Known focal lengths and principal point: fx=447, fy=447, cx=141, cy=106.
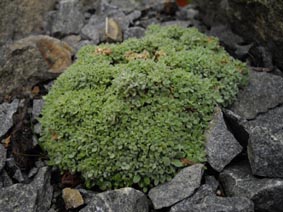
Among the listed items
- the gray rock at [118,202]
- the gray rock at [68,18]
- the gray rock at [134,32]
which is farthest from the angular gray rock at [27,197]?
the gray rock at [68,18]

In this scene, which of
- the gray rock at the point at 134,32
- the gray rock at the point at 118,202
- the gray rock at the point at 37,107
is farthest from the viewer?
the gray rock at the point at 134,32

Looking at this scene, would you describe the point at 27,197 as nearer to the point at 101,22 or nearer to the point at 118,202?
the point at 118,202

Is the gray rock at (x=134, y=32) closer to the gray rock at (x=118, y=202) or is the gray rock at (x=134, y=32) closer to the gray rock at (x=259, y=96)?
the gray rock at (x=259, y=96)

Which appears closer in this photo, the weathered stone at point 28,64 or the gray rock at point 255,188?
the gray rock at point 255,188

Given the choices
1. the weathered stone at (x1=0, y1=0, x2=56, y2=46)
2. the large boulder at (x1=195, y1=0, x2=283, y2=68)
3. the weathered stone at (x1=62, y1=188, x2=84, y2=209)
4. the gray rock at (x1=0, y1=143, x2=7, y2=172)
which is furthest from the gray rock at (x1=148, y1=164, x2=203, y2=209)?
the weathered stone at (x1=0, y1=0, x2=56, y2=46)

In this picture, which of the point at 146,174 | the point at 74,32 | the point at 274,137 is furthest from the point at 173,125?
the point at 74,32

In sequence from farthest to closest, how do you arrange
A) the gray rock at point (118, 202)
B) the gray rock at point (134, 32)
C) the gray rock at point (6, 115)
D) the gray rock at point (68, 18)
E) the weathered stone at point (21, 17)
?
the gray rock at point (68, 18) → the gray rock at point (134, 32) → the weathered stone at point (21, 17) → the gray rock at point (6, 115) → the gray rock at point (118, 202)

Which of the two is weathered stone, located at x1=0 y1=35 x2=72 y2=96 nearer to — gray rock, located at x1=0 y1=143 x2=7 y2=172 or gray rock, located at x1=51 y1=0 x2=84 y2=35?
gray rock, located at x1=51 y1=0 x2=84 y2=35

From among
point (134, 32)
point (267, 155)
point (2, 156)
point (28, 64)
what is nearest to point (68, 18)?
point (134, 32)
